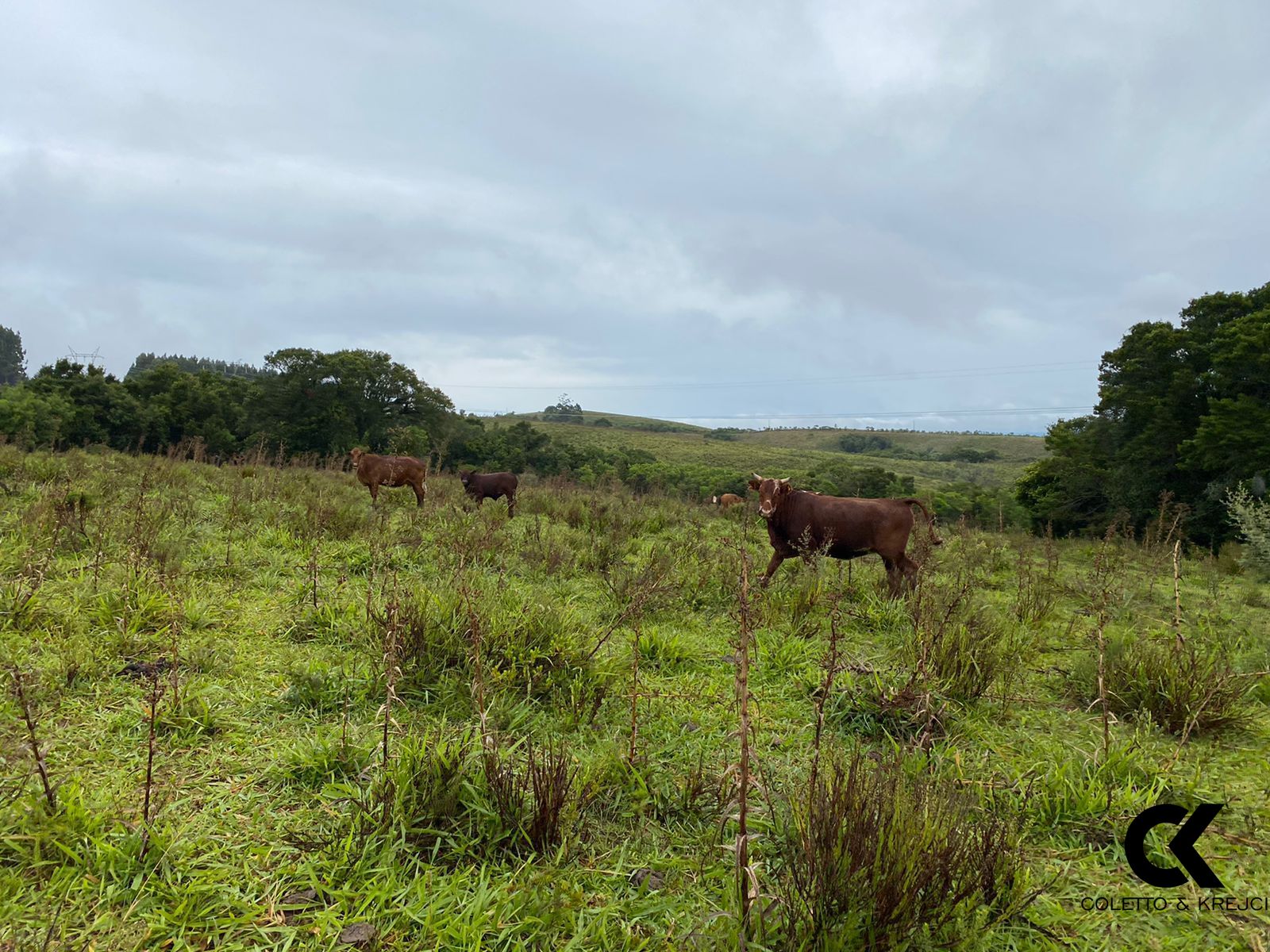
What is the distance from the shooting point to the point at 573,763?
9.38ft

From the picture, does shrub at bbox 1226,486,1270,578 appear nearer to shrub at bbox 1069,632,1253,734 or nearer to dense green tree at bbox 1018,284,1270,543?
shrub at bbox 1069,632,1253,734

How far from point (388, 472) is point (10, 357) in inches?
7470

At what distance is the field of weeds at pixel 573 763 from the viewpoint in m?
1.95

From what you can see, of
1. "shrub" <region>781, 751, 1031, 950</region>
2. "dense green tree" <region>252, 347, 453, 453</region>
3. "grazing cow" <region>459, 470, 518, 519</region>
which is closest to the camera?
"shrub" <region>781, 751, 1031, 950</region>

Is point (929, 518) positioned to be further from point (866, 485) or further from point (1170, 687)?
point (866, 485)

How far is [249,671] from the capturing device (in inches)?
147

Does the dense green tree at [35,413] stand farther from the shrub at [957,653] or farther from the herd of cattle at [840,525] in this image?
the shrub at [957,653]

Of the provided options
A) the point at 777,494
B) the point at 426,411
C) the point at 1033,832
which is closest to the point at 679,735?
the point at 1033,832

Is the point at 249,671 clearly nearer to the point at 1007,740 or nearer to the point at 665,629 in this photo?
the point at 665,629

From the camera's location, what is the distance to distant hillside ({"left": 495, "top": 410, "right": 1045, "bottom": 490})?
212ft

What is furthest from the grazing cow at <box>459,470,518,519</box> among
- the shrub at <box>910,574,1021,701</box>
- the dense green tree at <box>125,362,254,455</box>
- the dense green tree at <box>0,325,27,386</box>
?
the dense green tree at <box>0,325,27,386</box>

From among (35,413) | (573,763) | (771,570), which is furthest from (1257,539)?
(35,413)

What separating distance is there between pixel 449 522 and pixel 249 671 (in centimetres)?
487

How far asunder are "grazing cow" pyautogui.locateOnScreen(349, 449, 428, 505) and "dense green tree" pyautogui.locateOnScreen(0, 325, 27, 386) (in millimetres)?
169568
